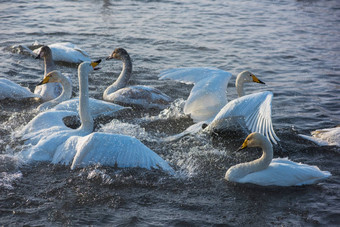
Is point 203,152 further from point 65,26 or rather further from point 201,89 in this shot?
point 65,26

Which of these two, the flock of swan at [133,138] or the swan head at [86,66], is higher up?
the swan head at [86,66]

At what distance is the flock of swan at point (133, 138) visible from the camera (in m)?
5.59

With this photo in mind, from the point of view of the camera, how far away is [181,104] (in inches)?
335

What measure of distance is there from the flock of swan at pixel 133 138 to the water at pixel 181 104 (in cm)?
18

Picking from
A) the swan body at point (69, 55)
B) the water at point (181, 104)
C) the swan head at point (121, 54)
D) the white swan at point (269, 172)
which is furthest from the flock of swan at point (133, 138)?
the swan body at point (69, 55)

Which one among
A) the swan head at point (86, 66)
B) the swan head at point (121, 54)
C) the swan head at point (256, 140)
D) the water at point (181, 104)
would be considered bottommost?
the water at point (181, 104)

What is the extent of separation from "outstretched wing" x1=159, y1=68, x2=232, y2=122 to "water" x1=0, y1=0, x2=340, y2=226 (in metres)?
0.38

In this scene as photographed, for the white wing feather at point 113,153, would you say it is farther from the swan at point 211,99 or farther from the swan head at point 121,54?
the swan head at point 121,54

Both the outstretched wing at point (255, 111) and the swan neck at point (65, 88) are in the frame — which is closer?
the outstretched wing at point (255, 111)

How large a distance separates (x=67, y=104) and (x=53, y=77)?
93 centimetres

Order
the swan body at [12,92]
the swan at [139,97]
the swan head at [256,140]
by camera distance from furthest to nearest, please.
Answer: the swan at [139,97] → the swan body at [12,92] → the swan head at [256,140]

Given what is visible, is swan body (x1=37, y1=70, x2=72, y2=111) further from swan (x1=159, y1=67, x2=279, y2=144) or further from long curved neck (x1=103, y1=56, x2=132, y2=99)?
swan (x1=159, y1=67, x2=279, y2=144)

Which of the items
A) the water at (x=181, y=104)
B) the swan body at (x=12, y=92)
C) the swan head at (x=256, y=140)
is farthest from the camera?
the swan body at (x=12, y=92)

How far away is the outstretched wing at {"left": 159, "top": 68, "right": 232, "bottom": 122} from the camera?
763cm
